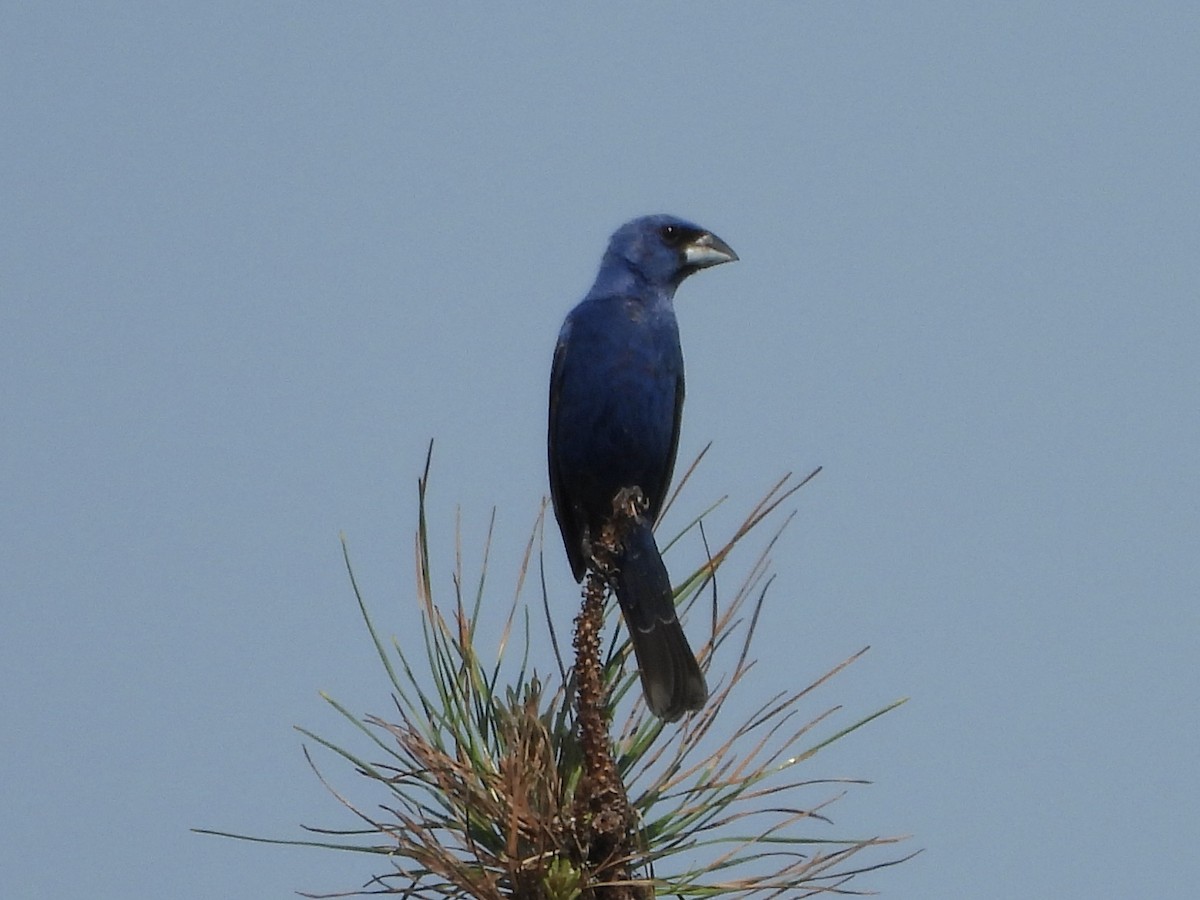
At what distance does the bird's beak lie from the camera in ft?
22.9

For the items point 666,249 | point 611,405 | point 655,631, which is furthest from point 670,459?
point 655,631

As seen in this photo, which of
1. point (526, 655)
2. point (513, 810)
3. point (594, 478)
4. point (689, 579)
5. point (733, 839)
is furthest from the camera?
point (594, 478)

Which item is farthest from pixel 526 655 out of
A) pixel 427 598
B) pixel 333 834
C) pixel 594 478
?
pixel 594 478

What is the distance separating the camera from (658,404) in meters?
6.33

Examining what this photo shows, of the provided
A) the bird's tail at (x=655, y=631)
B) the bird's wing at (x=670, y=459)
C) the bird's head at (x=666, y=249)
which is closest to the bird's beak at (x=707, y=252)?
the bird's head at (x=666, y=249)

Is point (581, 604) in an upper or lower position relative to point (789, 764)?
upper

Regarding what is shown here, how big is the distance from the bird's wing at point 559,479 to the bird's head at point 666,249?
1.62 feet

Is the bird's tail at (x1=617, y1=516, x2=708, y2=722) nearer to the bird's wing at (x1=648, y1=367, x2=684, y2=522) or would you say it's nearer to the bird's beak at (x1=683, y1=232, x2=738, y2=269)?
the bird's wing at (x1=648, y1=367, x2=684, y2=522)

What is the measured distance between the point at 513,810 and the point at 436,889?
0.27 meters

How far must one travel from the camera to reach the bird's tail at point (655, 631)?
13.5 feet

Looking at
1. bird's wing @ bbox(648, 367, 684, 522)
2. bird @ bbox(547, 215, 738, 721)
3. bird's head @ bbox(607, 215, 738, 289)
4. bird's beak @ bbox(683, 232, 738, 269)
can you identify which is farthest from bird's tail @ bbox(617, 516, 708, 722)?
bird's beak @ bbox(683, 232, 738, 269)

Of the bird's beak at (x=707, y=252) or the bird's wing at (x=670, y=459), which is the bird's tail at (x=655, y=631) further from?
the bird's beak at (x=707, y=252)

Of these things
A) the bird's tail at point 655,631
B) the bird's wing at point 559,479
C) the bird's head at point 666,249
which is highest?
the bird's head at point 666,249

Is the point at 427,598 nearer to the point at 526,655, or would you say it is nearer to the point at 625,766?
the point at 526,655
